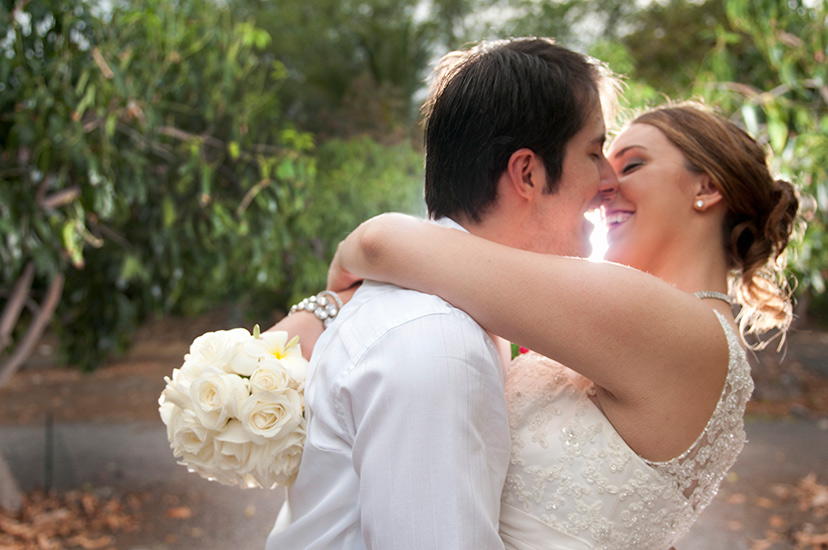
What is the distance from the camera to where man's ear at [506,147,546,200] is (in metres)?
1.43

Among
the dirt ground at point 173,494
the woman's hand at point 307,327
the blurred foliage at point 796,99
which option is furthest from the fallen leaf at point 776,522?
the woman's hand at point 307,327

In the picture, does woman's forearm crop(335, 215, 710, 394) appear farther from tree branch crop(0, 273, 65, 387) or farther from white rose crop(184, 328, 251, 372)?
tree branch crop(0, 273, 65, 387)

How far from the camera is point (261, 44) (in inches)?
184

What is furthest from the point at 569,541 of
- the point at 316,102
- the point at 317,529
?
the point at 316,102

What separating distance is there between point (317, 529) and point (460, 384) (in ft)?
1.57

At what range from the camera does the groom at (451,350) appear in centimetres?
116

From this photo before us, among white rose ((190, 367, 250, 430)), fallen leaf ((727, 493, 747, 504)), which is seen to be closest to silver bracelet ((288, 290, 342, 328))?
Result: white rose ((190, 367, 250, 430))

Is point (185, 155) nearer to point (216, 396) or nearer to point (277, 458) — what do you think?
point (216, 396)

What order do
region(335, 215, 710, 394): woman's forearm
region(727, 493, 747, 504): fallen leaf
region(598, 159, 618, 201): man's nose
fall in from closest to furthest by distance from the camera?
1. region(335, 215, 710, 394): woman's forearm
2. region(598, 159, 618, 201): man's nose
3. region(727, 493, 747, 504): fallen leaf

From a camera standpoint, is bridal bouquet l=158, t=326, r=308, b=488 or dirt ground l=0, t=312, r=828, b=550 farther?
dirt ground l=0, t=312, r=828, b=550

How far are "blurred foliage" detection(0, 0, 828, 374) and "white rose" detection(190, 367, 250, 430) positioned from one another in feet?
8.71

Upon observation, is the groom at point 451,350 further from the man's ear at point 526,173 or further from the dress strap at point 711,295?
the dress strap at point 711,295

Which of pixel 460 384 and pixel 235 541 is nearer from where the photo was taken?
pixel 460 384

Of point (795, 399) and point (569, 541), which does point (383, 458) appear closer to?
point (569, 541)
